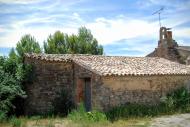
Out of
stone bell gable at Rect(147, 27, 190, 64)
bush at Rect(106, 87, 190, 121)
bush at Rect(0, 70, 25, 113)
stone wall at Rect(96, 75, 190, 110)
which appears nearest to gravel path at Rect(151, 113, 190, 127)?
bush at Rect(106, 87, 190, 121)

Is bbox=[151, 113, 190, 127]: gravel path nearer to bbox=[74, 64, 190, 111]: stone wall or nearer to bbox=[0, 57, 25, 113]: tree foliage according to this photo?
bbox=[74, 64, 190, 111]: stone wall

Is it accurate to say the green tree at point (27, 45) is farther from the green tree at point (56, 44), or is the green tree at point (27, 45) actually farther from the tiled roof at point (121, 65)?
the tiled roof at point (121, 65)

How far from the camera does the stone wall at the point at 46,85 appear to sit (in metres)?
21.1

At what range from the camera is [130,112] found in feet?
61.9

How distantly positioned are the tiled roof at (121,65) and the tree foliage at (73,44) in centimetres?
1354

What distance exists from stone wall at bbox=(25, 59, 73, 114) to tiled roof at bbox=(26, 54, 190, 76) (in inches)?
22.1

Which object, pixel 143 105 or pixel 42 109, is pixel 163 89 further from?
pixel 42 109

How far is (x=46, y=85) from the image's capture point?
69.4 feet

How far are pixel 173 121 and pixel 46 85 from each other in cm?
847

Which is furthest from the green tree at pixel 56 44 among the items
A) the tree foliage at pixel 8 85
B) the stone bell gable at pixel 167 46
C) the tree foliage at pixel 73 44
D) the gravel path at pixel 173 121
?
the gravel path at pixel 173 121

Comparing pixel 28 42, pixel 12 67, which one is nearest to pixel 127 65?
pixel 12 67

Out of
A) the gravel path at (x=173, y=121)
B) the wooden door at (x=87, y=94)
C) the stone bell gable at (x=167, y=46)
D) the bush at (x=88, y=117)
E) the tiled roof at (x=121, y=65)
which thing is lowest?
the gravel path at (x=173, y=121)

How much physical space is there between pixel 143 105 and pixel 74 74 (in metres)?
4.79

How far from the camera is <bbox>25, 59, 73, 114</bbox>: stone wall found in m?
21.1
